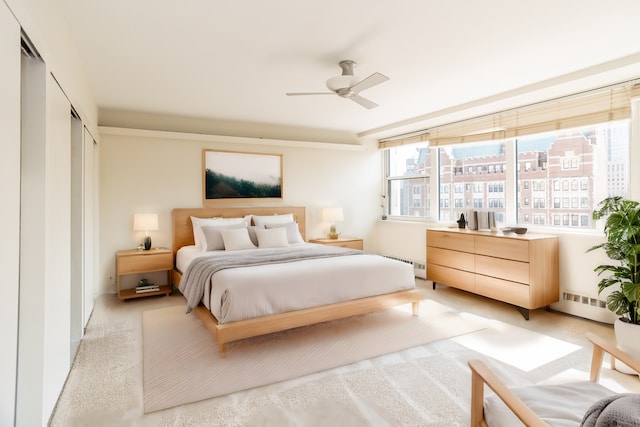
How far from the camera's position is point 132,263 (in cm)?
445

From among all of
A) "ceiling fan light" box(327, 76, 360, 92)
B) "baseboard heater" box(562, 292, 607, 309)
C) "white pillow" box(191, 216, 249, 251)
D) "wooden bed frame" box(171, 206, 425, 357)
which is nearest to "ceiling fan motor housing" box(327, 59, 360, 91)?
"ceiling fan light" box(327, 76, 360, 92)

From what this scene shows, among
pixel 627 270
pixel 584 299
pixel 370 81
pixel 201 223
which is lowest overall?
pixel 584 299

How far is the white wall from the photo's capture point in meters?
4.68

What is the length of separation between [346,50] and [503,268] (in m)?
2.91

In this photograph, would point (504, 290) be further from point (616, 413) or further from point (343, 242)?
point (616, 413)

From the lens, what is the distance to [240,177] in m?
5.52

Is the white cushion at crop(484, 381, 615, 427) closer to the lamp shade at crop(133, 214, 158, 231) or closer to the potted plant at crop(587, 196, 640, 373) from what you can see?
the potted plant at crop(587, 196, 640, 373)

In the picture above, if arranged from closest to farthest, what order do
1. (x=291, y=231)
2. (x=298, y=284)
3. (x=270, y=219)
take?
(x=298, y=284) < (x=291, y=231) < (x=270, y=219)

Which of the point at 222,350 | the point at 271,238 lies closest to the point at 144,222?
the point at 271,238

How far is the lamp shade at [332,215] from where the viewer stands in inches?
235

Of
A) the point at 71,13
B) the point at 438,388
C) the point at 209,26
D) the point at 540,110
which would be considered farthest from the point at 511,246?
the point at 71,13

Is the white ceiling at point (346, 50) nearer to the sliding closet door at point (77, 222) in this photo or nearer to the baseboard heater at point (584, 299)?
the sliding closet door at point (77, 222)

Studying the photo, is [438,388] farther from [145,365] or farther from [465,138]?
[465,138]

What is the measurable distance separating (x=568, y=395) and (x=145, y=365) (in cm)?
275
